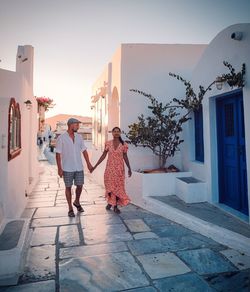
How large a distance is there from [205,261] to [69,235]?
82.2 inches

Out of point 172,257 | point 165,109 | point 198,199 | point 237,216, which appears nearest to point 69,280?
point 172,257

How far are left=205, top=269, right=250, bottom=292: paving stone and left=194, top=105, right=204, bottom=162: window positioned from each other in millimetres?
3580

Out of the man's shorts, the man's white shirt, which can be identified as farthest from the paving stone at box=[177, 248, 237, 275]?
the man's white shirt

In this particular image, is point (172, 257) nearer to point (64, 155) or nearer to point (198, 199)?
point (198, 199)

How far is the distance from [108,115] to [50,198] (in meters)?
3.66

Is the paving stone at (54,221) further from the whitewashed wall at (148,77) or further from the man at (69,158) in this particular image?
the whitewashed wall at (148,77)

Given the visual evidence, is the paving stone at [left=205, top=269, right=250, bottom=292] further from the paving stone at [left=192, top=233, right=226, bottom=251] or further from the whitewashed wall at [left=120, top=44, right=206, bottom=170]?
the whitewashed wall at [left=120, top=44, right=206, bottom=170]

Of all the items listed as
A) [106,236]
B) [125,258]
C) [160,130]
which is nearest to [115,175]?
[106,236]

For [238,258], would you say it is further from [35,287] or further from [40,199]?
[40,199]

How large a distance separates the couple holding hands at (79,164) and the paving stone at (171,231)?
1.24 metres

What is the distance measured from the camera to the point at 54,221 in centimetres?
483

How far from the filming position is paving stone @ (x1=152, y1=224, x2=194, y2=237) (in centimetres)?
416

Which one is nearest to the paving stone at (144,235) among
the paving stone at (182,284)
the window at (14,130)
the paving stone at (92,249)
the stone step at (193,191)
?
the paving stone at (92,249)

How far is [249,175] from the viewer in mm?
4184
